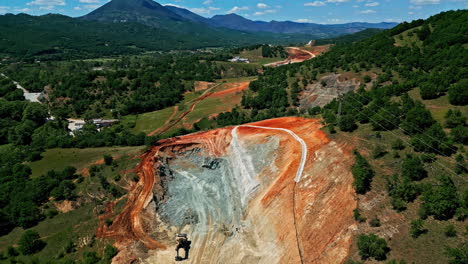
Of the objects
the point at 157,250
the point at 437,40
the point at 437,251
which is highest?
the point at 437,40

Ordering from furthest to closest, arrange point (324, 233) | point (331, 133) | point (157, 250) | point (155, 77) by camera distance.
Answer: point (155, 77) < point (331, 133) < point (157, 250) < point (324, 233)

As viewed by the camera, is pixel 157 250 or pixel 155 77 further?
pixel 155 77

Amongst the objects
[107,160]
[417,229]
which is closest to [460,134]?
[417,229]

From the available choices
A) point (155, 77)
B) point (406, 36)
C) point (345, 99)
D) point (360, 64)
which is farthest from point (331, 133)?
point (155, 77)

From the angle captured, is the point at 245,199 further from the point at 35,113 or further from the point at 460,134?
the point at 35,113

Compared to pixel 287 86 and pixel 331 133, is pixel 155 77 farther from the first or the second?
pixel 331 133

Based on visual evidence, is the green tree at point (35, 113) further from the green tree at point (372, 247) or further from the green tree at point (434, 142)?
the green tree at point (434, 142)
